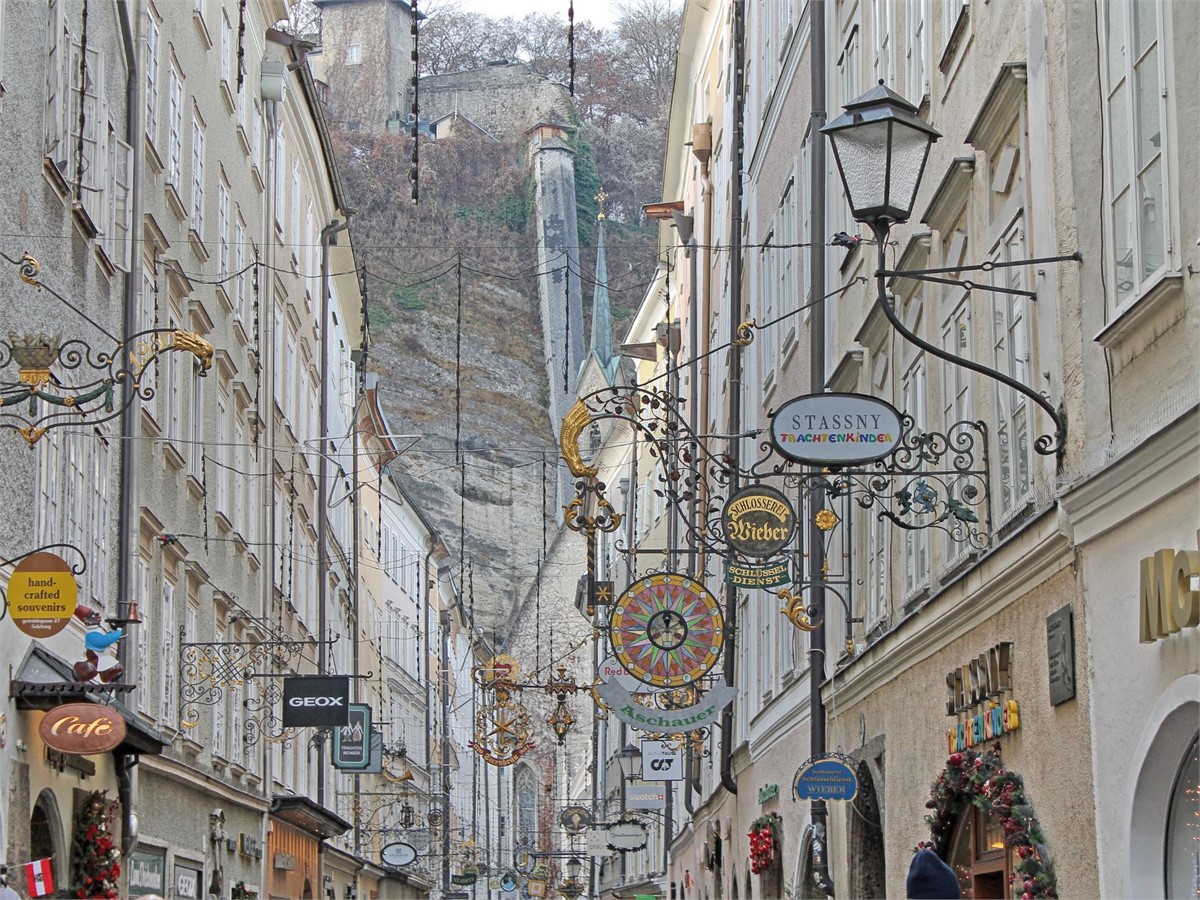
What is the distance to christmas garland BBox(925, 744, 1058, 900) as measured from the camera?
29.4 feet

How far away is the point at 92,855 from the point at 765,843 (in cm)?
754

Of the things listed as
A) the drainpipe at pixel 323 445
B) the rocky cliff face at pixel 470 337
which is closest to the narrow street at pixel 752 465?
the drainpipe at pixel 323 445

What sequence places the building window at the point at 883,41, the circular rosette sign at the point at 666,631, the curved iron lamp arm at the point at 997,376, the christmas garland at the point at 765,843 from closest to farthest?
the curved iron lamp arm at the point at 997,376 → the building window at the point at 883,41 → the circular rosette sign at the point at 666,631 → the christmas garland at the point at 765,843

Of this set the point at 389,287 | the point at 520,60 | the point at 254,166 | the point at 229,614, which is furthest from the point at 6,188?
the point at 520,60

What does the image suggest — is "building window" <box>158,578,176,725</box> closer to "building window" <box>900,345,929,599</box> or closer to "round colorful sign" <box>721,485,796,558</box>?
"round colorful sign" <box>721,485,796,558</box>

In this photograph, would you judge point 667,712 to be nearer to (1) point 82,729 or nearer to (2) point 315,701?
(2) point 315,701

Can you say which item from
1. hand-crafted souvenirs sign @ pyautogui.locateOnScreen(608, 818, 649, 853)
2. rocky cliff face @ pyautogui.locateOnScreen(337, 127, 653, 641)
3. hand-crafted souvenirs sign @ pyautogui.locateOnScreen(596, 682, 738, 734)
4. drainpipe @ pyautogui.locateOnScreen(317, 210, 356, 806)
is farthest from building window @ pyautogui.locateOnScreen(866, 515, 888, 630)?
rocky cliff face @ pyautogui.locateOnScreen(337, 127, 653, 641)

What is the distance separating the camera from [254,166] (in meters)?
27.4

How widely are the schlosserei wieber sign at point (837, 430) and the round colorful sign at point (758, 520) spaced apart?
13.1 ft

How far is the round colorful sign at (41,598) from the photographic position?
11.1 m

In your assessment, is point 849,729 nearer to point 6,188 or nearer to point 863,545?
point 863,545

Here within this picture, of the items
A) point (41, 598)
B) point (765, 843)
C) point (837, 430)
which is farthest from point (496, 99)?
point (837, 430)

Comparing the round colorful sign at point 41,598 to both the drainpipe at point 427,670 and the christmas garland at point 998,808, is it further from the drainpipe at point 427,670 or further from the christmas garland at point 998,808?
the drainpipe at point 427,670

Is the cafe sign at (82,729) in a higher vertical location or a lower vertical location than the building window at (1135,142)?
lower
